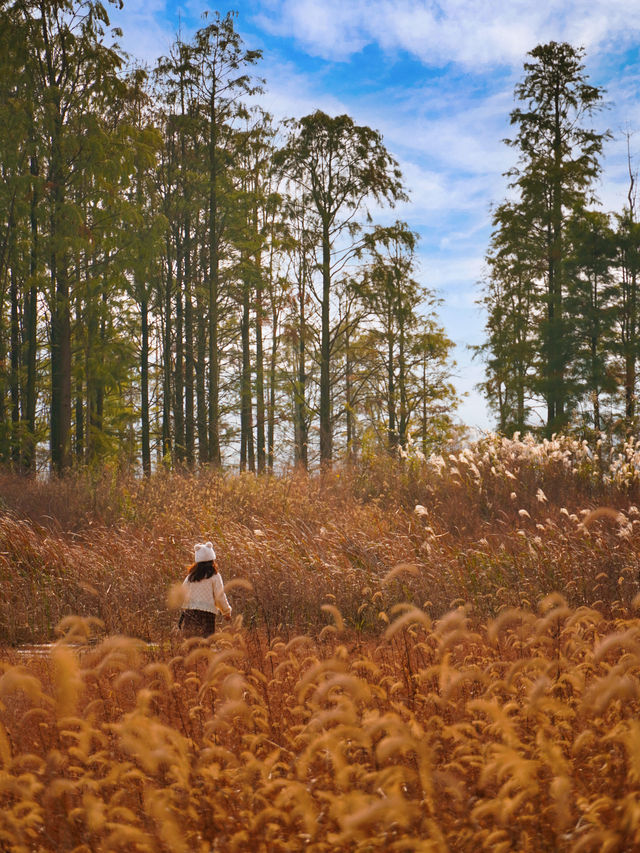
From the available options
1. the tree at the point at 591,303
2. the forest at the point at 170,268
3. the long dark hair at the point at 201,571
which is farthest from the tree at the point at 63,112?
the tree at the point at 591,303

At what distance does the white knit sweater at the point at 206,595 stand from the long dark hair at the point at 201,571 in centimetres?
3

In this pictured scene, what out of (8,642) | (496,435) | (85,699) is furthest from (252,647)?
(496,435)

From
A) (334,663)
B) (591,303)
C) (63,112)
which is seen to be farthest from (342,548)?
(591,303)

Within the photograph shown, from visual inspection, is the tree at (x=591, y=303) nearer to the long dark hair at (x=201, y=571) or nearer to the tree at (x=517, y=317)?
the tree at (x=517, y=317)

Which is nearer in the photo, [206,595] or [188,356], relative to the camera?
[206,595]

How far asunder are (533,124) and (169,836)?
2457cm

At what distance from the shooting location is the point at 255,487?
12.8m

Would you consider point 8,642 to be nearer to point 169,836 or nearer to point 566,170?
point 169,836

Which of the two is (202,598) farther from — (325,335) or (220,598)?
(325,335)

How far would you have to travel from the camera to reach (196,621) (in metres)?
6.39

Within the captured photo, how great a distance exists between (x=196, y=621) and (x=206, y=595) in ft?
0.83

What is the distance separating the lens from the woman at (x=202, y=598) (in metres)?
6.33

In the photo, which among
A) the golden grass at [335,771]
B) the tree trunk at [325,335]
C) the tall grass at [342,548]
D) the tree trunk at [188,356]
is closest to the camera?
the golden grass at [335,771]

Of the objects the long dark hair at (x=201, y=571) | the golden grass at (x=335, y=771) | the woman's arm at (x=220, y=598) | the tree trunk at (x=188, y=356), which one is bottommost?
the golden grass at (x=335, y=771)
